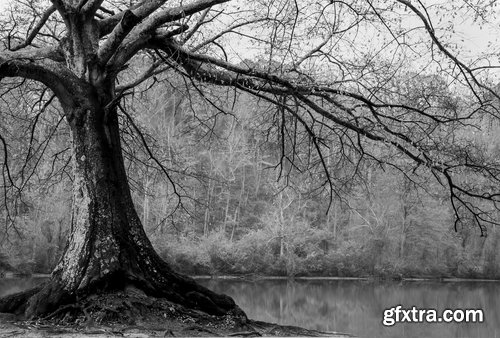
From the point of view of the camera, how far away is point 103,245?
682cm

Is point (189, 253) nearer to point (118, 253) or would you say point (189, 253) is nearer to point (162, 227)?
point (162, 227)

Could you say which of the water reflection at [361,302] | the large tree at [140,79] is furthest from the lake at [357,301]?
the large tree at [140,79]

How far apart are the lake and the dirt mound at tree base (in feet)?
34.0

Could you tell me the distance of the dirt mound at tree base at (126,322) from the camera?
582cm

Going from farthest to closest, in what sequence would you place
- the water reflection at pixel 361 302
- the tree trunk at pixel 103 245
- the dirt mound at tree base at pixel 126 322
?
the water reflection at pixel 361 302 < the tree trunk at pixel 103 245 < the dirt mound at tree base at pixel 126 322

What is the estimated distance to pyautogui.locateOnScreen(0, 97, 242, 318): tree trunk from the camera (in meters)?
6.63

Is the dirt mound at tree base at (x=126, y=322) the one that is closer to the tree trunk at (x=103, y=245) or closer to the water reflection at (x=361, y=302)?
the tree trunk at (x=103, y=245)

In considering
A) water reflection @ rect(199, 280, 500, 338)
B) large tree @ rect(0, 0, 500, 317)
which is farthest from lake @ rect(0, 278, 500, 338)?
large tree @ rect(0, 0, 500, 317)

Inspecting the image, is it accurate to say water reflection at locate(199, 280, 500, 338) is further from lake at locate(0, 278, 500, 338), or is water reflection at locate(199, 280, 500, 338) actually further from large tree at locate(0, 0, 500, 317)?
large tree at locate(0, 0, 500, 317)

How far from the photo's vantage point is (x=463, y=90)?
8.60 meters

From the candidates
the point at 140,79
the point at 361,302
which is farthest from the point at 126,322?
the point at 361,302

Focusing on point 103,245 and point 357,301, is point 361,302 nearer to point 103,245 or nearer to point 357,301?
point 357,301

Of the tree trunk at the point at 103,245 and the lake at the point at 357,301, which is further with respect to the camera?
the lake at the point at 357,301

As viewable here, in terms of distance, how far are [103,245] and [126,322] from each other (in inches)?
42.4
